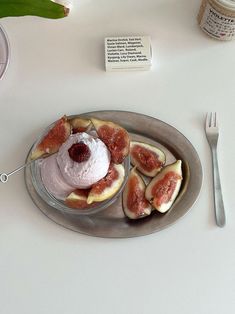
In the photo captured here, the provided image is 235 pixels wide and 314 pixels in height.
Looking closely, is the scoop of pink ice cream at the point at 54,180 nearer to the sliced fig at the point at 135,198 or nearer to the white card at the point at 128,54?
the sliced fig at the point at 135,198

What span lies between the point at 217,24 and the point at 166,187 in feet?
1.03

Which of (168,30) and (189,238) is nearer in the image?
(189,238)

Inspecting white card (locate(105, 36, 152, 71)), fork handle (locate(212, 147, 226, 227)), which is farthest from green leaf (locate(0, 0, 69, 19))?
fork handle (locate(212, 147, 226, 227))

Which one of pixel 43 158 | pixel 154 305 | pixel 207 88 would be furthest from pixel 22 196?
pixel 207 88

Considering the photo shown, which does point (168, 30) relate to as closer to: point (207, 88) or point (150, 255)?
point (207, 88)

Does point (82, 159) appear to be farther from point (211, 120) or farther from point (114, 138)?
point (211, 120)

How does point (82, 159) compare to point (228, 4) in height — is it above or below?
below

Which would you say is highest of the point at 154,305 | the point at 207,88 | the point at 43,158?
the point at 207,88

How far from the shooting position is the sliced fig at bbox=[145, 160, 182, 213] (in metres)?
0.77

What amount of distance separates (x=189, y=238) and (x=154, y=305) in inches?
5.0

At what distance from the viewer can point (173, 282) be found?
0.76m

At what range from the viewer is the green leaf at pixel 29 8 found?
2.26ft

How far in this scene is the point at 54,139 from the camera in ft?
2.55

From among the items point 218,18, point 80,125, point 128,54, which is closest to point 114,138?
point 80,125
